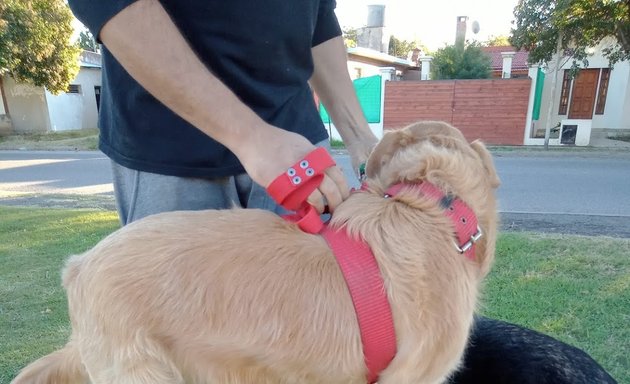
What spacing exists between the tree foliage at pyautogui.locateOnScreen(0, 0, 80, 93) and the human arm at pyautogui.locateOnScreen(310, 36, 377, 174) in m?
23.0

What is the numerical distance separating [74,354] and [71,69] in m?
24.7

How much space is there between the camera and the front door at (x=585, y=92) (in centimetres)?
2556

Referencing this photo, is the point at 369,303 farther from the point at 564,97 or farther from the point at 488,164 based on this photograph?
the point at 564,97

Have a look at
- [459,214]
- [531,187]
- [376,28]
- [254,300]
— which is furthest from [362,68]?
[254,300]

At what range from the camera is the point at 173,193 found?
73.4 inches

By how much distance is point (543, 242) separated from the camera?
18.6 feet

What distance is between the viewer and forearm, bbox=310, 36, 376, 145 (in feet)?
7.82

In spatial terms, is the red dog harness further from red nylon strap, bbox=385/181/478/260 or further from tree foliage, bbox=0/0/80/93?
tree foliage, bbox=0/0/80/93

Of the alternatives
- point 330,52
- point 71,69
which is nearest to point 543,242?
point 330,52

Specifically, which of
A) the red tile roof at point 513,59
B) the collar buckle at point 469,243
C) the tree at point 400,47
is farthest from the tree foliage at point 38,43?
the tree at point 400,47

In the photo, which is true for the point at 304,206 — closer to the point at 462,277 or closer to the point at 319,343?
the point at 319,343

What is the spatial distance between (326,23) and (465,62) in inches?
935

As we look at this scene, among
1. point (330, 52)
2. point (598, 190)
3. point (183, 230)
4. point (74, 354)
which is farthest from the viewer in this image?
point (598, 190)

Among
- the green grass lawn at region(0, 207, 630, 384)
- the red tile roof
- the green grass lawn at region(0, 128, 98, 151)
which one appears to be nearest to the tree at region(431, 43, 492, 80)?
the red tile roof
